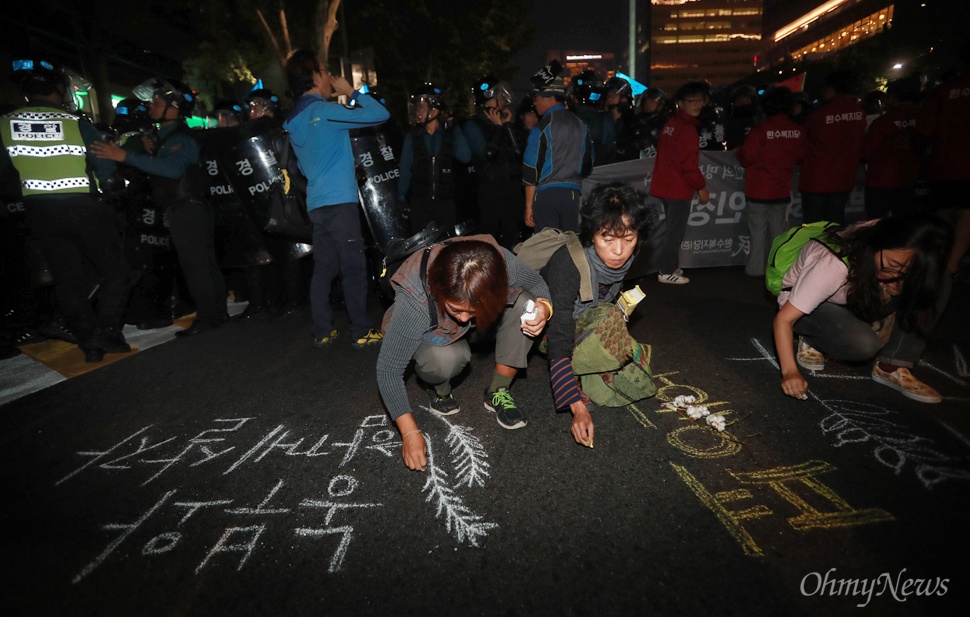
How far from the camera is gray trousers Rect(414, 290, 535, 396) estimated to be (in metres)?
2.49

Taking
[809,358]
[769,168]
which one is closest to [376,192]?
[809,358]

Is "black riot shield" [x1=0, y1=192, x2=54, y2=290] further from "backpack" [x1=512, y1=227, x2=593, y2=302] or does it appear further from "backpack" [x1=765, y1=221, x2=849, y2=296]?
"backpack" [x1=765, y1=221, x2=849, y2=296]

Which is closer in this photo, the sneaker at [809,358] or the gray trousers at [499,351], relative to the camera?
the gray trousers at [499,351]

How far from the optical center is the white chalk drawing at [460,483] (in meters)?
1.85

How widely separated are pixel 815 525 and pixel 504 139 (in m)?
4.63

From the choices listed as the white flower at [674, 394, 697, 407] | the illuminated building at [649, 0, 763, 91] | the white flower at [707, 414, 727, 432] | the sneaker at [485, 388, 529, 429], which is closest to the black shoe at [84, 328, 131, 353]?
the sneaker at [485, 388, 529, 429]

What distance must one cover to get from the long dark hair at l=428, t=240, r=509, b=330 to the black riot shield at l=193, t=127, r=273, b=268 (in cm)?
352

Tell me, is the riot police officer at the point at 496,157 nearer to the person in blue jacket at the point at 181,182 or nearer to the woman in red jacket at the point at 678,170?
the woman in red jacket at the point at 678,170

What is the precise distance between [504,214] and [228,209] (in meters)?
2.87

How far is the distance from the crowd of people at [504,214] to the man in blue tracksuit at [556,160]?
0.02m

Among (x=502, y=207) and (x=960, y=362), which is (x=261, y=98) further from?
(x=960, y=362)

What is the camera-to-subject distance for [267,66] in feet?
54.0

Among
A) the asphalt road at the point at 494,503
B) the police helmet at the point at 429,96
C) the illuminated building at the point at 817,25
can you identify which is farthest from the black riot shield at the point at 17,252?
the illuminated building at the point at 817,25

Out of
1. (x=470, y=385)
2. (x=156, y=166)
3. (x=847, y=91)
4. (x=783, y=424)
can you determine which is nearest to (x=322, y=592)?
(x=470, y=385)
